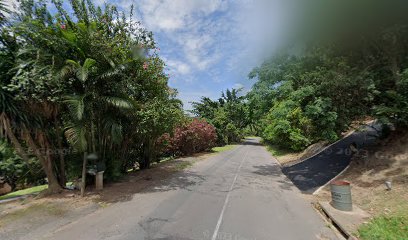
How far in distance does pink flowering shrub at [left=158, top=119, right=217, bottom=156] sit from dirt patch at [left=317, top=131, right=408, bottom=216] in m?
12.8

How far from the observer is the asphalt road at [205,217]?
5023 mm

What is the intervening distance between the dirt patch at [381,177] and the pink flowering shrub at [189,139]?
1278cm

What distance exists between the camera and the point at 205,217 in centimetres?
608

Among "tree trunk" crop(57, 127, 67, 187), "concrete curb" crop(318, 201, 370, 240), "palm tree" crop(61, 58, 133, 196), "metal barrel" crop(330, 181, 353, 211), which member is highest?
"palm tree" crop(61, 58, 133, 196)

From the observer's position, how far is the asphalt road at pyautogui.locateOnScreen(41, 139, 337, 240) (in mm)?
5023

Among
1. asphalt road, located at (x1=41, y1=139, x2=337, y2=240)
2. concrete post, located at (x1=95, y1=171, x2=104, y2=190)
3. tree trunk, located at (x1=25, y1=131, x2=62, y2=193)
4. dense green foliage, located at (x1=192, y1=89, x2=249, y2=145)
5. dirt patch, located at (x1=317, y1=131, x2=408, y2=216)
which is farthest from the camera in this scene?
dense green foliage, located at (x1=192, y1=89, x2=249, y2=145)

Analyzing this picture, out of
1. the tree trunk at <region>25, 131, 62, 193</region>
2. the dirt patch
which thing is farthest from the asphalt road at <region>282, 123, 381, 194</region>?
the tree trunk at <region>25, 131, 62, 193</region>

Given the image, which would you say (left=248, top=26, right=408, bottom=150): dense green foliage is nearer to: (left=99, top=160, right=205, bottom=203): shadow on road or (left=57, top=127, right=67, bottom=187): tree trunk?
(left=99, top=160, right=205, bottom=203): shadow on road

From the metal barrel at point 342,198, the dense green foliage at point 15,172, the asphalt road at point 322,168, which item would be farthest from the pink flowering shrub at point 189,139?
the metal barrel at point 342,198

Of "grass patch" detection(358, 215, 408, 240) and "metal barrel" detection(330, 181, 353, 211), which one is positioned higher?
"metal barrel" detection(330, 181, 353, 211)

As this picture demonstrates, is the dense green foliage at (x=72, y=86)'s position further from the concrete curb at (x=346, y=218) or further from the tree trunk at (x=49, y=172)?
the concrete curb at (x=346, y=218)

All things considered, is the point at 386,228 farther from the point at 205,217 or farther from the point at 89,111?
the point at 89,111

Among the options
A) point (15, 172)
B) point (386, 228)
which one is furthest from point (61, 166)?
point (386, 228)

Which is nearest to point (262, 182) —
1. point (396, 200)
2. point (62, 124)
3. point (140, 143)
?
point (396, 200)
